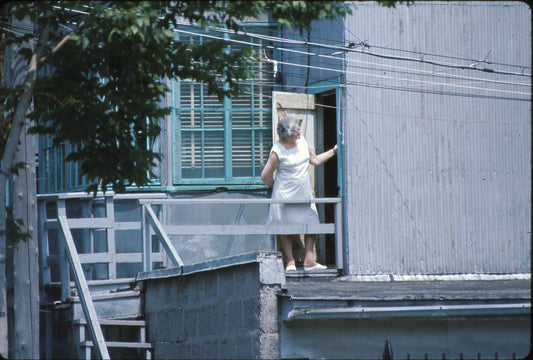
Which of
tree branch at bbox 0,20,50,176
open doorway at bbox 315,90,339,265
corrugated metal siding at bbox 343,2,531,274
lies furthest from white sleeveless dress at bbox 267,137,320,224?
tree branch at bbox 0,20,50,176

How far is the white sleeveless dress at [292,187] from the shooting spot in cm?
1120

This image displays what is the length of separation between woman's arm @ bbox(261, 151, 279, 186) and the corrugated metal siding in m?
1.02

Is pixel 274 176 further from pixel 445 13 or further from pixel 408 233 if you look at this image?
pixel 445 13

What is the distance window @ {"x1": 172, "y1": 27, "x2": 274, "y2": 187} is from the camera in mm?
12664

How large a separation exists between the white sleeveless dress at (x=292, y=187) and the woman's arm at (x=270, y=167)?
0.05 m

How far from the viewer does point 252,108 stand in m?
12.9

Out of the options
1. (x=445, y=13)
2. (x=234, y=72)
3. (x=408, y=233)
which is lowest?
(x=408, y=233)

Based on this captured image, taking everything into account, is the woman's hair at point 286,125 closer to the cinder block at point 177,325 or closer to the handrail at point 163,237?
the handrail at point 163,237

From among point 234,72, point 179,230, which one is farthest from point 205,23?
point 179,230

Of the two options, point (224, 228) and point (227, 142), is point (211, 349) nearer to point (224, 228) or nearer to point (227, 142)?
point (224, 228)

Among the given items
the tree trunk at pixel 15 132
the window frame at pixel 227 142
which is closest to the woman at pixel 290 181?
the window frame at pixel 227 142

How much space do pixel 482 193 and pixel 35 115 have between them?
21.2ft

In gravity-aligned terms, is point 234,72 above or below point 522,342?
above

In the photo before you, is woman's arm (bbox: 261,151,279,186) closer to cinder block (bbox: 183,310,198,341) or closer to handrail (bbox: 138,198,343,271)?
handrail (bbox: 138,198,343,271)
